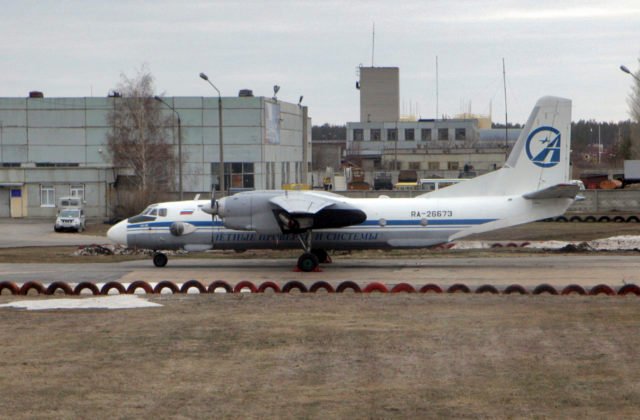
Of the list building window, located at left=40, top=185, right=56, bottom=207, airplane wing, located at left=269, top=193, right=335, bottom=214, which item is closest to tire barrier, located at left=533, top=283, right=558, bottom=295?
airplane wing, located at left=269, top=193, right=335, bottom=214

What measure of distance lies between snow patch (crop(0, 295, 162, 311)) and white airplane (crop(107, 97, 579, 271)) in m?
10.6

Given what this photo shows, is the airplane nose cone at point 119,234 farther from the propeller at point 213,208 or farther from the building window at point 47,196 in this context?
the building window at point 47,196

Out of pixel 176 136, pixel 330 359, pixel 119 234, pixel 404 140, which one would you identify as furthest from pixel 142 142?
pixel 404 140

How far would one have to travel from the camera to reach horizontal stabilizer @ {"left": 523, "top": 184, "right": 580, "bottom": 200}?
1326 inches

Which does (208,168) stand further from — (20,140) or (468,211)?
(468,211)

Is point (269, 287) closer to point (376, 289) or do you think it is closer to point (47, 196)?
point (376, 289)

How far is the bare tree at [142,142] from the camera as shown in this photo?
74.3m

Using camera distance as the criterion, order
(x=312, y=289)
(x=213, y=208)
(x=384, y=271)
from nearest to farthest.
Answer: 1. (x=312, y=289)
2. (x=384, y=271)
3. (x=213, y=208)

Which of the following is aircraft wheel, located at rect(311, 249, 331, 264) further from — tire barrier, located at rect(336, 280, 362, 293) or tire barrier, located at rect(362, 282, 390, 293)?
tire barrier, located at rect(362, 282, 390, 293)

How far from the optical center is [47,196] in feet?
251

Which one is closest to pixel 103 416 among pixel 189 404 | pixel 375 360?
pixel 189 404

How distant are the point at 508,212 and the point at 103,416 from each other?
80.8ft

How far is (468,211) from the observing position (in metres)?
35.1

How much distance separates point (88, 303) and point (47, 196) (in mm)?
55419
